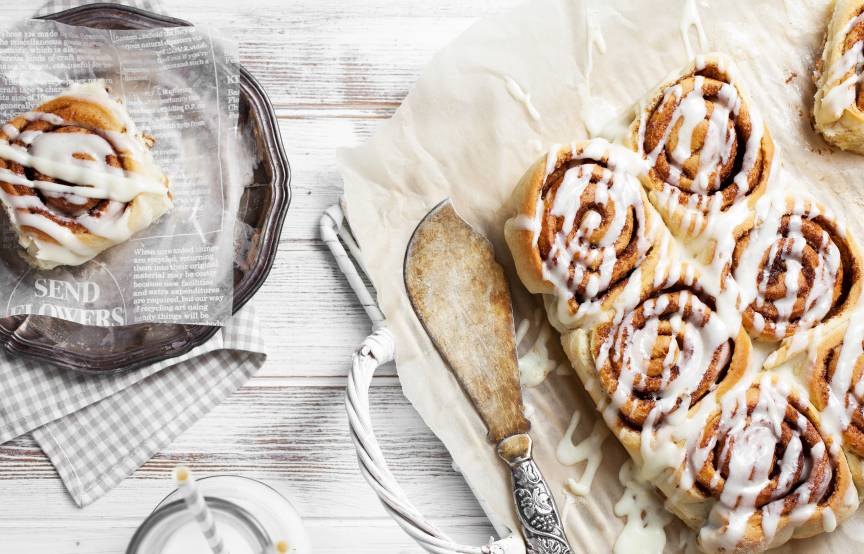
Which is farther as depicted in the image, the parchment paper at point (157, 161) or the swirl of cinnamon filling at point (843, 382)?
the parchment paper at point (157, 161)

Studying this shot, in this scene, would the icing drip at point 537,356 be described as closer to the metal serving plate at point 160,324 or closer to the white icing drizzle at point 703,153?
the white icing drizzle at point 703,153

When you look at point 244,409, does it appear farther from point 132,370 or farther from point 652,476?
point 652,476

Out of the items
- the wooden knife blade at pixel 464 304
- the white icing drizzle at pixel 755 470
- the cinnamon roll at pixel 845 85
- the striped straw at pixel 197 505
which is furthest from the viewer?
the cinnamon roll at pixel 845 85

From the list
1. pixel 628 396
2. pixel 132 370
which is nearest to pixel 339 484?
pixel 132 370

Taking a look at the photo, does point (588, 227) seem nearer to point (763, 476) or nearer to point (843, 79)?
point (763, 476)

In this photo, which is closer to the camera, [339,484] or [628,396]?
[628,396]

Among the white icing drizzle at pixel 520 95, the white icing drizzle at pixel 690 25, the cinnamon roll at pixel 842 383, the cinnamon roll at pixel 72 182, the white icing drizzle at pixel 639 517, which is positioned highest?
the white icing drizzle at pixel 690 25

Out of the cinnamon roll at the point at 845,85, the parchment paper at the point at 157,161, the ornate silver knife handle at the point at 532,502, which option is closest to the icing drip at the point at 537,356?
the ornate silver knife handle at the point at 532,502
